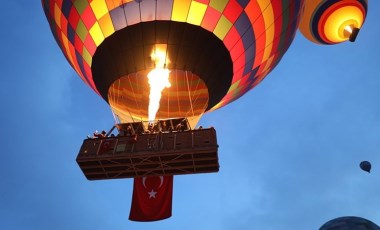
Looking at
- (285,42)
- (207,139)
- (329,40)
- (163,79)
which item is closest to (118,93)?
(163,79)

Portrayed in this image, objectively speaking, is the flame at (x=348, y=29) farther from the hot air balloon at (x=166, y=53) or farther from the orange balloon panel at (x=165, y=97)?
the orange balloon panel at (x=165, y=97)

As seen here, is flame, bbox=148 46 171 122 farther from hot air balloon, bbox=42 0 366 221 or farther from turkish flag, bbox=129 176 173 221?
turkish flag, bbox=129 176 173 221

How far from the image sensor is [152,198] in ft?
25.0

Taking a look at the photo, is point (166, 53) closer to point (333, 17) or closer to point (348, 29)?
point (333, 17)

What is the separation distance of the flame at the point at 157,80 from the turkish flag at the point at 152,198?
1.16 m

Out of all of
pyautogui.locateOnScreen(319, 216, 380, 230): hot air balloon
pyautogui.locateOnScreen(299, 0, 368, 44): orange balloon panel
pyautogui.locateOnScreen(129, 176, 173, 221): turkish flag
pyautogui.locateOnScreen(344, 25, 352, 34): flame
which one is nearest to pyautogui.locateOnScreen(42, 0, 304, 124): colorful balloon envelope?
pyautogui.locateOnScreen(129, 176, 173, 221): turkish flag

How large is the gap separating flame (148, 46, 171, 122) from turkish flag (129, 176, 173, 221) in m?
1.16

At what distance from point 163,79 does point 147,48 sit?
824mm

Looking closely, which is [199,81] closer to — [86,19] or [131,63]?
[131,63]

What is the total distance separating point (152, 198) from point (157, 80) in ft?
6.93

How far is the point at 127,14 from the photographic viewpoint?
23.0 ft

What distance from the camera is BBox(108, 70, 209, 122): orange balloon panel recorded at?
827 cm

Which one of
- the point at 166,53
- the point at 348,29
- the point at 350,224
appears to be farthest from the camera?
the point at 348,29

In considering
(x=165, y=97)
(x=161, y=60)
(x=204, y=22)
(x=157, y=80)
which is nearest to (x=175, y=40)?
(x=161, y=60)
